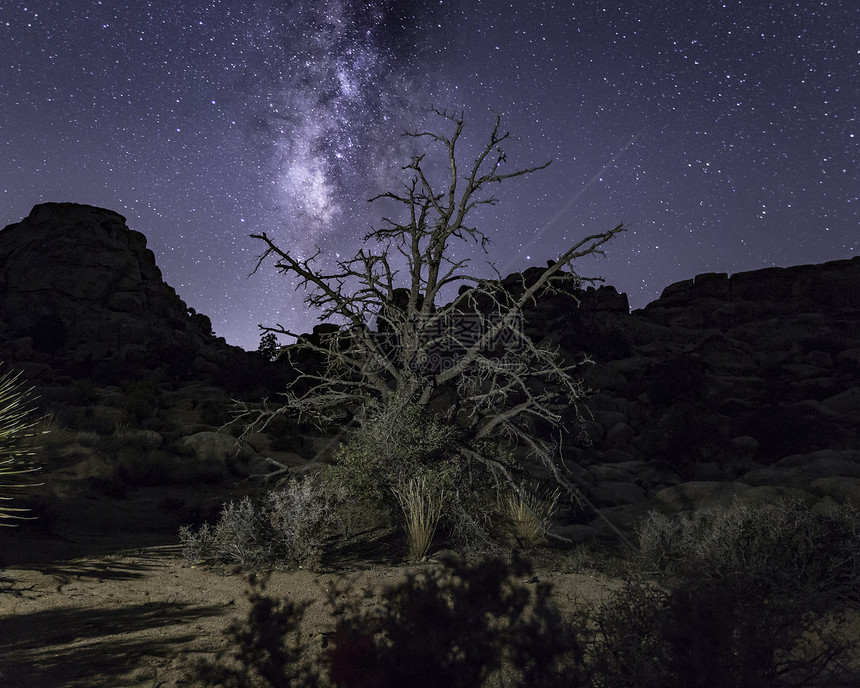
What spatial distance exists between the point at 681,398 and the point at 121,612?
986 inches

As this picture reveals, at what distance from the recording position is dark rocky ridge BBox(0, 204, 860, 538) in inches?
691

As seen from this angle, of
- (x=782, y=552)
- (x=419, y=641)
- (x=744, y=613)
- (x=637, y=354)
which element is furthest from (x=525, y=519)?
(x=637, y=354)

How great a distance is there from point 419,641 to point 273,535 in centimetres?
313

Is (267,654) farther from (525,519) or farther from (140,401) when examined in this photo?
(140,401)

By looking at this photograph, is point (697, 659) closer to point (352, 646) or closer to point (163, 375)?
point (352, 646)

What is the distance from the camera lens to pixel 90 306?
29.7 m

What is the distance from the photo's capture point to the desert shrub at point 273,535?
574 centimetres

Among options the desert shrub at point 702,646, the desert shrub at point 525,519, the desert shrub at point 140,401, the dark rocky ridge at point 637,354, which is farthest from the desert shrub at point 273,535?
the desert shrub at point 140,401

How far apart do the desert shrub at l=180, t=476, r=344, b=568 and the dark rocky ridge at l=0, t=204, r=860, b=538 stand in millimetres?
8603

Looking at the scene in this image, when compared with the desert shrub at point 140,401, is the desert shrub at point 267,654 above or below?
below

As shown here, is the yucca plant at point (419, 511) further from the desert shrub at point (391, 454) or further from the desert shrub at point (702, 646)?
the desert shrub at point (702, 646)

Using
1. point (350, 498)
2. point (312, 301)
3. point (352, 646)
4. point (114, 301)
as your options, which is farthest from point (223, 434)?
point (114, 301)

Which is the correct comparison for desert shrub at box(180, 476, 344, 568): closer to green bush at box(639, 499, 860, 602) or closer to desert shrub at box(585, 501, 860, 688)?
desert shrub at box(585, 501, 860, 688)

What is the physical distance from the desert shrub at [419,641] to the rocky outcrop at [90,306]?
76.2ft
